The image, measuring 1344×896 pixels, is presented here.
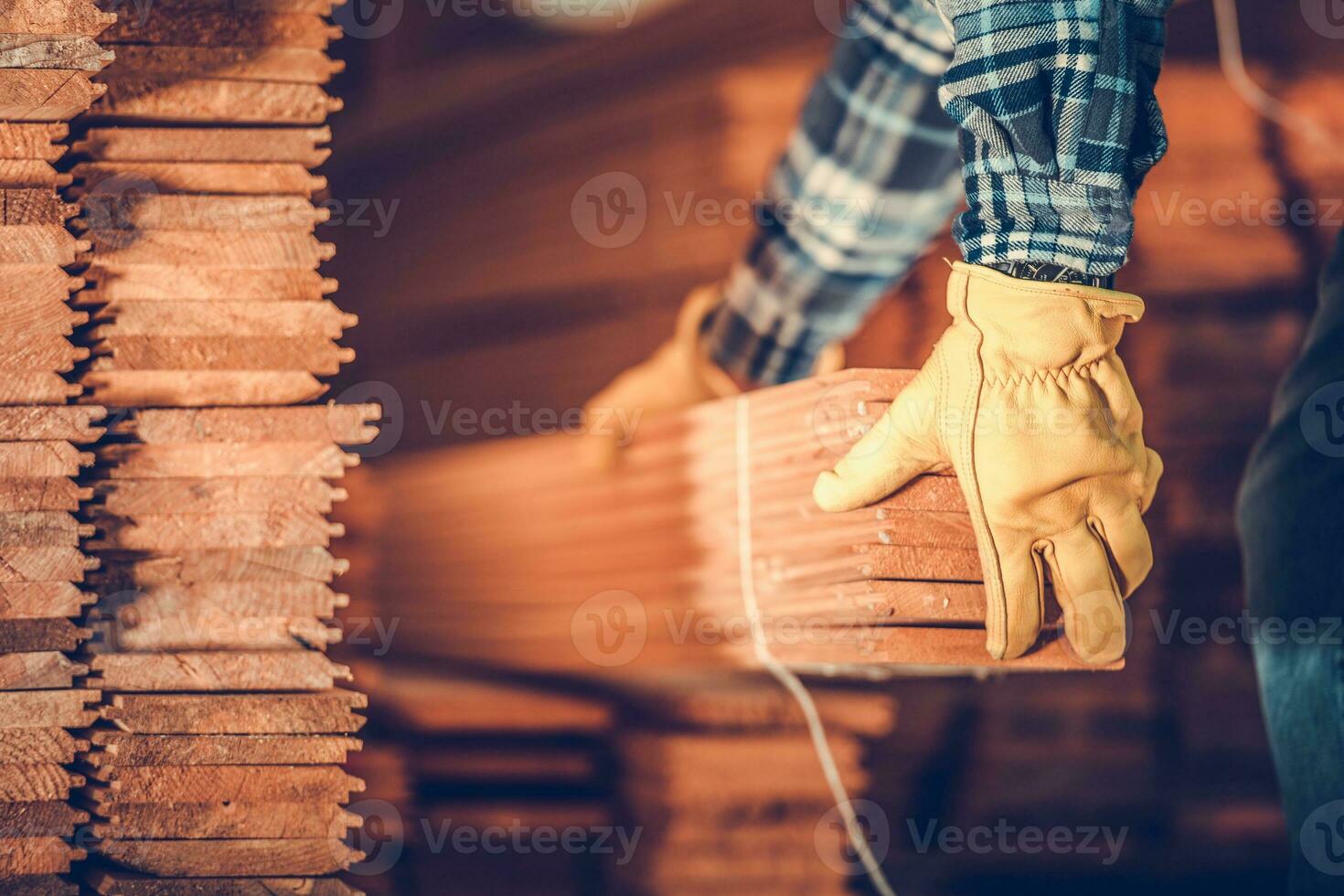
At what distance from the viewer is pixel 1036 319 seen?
78 centimetres

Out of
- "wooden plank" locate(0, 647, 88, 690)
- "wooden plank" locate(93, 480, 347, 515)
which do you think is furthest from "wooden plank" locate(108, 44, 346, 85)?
"wooden plank" locate(0, 647, 88, 690)

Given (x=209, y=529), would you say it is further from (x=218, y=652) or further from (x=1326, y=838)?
(x=1326, y=838)

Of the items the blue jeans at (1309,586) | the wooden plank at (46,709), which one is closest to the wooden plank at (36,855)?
the wooden plank at (46,709)

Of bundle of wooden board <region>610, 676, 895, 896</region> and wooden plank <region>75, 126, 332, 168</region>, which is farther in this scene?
bundle of wooden board <region>610, 676, 895, 896</region>

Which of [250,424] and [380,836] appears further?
[380,836]

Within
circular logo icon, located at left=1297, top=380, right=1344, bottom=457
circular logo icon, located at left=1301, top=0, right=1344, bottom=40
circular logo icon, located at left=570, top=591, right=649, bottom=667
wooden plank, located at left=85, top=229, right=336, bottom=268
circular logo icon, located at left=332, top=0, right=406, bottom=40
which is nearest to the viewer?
wooden plank, located at left=85, top=229, right=336, bottom=268

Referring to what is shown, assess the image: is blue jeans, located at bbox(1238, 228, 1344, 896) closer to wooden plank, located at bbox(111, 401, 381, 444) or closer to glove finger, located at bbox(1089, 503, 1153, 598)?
glove finger, located at bbox(1089, 503, 1153, 598)

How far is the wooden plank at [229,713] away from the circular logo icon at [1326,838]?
97cm

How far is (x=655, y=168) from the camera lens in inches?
68.5

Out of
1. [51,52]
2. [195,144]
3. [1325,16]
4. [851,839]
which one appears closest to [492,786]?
[851,839]

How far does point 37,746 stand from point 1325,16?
2221 mm

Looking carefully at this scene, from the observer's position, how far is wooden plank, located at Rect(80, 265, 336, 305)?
87cm

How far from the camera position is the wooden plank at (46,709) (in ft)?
2.77

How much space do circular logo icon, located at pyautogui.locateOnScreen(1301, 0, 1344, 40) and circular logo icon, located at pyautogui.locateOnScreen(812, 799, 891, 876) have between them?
5.21 ft
